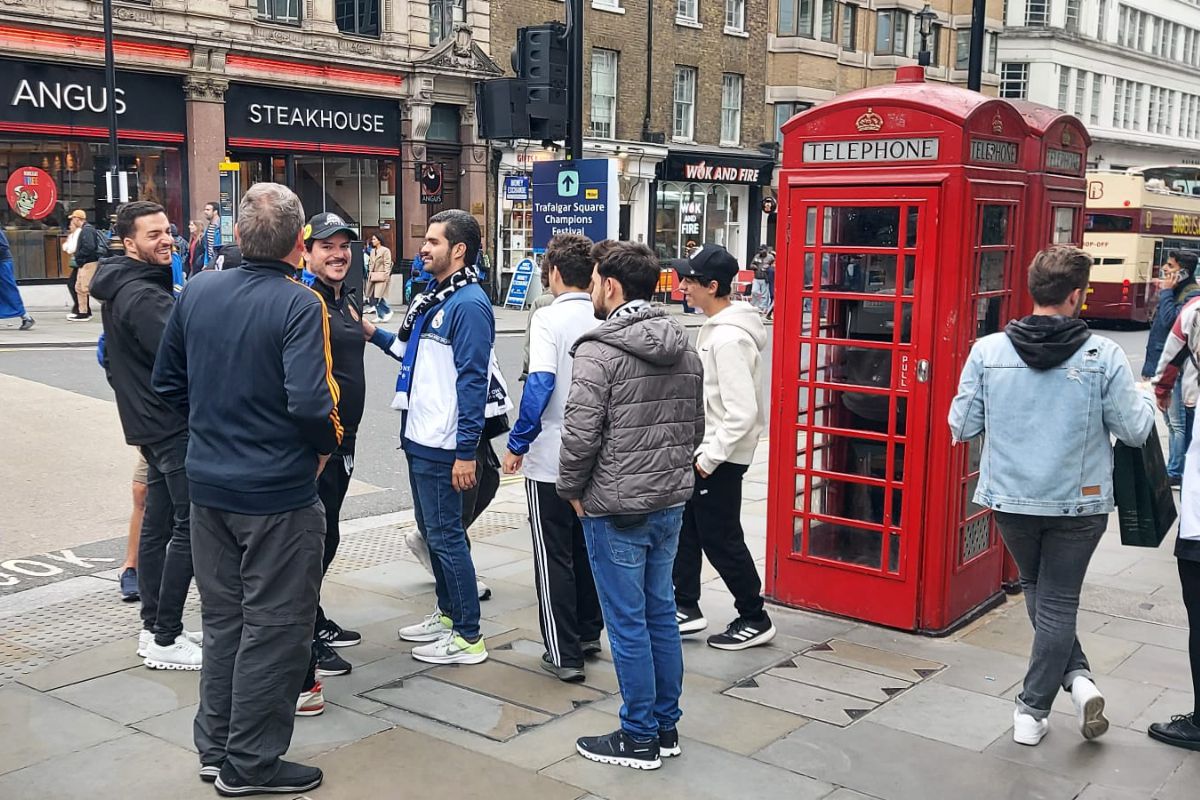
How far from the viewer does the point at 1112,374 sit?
4.46 metres

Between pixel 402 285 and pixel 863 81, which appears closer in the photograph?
pixel 402 285

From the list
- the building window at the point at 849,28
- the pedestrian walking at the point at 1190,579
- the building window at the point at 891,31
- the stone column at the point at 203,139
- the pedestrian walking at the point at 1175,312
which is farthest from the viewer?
the building window at the point at 891,31

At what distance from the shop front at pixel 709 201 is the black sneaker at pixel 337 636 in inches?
1073

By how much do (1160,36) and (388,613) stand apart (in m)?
62.1

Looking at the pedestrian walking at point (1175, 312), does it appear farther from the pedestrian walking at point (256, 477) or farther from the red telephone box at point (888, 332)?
the pedestrian walking at point (256, 477)

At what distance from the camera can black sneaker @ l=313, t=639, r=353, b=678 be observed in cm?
527

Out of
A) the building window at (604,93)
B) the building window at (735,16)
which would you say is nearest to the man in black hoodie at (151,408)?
the building window at (604,93)

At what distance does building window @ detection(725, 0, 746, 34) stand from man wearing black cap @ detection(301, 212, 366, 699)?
32278mm

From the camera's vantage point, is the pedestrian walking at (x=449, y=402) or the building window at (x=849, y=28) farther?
the building window at (x=849, y=28)

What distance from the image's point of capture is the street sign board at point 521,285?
2803 cm

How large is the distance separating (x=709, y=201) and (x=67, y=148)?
1877cm

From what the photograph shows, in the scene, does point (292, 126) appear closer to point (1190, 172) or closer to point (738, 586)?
point (1190, 172)

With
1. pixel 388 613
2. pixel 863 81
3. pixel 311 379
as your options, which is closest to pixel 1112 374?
pixel 311 379

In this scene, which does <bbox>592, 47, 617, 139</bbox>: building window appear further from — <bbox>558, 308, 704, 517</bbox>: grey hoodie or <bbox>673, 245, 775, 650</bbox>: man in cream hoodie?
<bbox>558, 308, 704, 517</bbox>: grey hoodie
